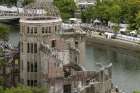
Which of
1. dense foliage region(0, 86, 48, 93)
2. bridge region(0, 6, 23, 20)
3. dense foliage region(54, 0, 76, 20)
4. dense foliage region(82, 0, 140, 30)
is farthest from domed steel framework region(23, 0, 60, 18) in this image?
bridge region(0, 6, 23, 20)

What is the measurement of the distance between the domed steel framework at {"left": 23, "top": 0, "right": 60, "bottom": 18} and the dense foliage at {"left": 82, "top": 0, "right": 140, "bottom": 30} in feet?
156

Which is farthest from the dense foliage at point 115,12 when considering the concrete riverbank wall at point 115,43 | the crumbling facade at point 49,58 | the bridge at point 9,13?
the crumbling facade at point 49,58

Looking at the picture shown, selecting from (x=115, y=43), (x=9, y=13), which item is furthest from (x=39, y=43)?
(x=9, y=13)

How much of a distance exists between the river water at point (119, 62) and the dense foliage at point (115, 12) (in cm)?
1332

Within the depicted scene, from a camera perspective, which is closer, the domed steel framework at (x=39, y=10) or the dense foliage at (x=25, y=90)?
the dense foliage at (x=25, y=90)

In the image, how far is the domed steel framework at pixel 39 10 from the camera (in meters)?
62.2

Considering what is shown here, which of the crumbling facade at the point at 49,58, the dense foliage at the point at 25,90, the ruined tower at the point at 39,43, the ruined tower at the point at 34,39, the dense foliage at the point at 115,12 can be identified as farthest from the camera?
the dense foliage at the point at 115,12

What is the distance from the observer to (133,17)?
111875 millimetres

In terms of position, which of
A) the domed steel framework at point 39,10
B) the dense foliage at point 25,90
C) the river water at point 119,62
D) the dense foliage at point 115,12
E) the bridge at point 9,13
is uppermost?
the domed steel framework at point 39,10

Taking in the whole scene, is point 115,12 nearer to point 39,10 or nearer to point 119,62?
point 119,62

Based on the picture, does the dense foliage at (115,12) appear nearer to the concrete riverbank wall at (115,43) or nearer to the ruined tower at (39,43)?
Result: the concrete riverbank wall at (115,43)

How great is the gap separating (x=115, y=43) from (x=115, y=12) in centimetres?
1367

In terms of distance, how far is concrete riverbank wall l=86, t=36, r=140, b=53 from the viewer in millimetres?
96400

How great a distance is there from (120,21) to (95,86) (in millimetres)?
59133
